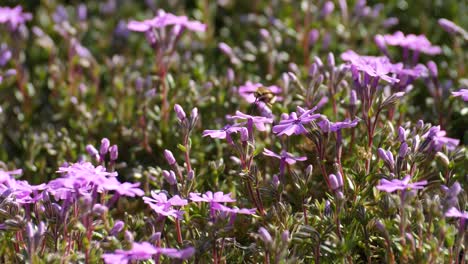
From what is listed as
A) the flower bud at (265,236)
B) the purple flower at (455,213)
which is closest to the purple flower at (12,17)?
the flower bud at (265,236)

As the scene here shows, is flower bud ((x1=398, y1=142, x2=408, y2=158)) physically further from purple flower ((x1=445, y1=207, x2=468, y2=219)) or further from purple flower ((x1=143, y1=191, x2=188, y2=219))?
purple flower ((x1=143, y1=191, x2=188, y2=219))

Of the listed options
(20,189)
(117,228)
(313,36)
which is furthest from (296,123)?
(313,36)

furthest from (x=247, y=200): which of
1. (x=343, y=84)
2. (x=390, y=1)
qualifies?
(x=390, y=1)

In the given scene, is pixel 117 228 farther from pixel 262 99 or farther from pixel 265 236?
pixel 262 99

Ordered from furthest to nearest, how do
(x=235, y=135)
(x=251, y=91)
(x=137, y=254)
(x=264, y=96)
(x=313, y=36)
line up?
(x=313, y=36), (x=235, y=135), (x=251, y=91), (x=264, y=96), (x=137, y=254)

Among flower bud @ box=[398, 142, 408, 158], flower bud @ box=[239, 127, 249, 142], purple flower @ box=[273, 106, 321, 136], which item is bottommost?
flower bud @ box=[398, 142, 408, 158]

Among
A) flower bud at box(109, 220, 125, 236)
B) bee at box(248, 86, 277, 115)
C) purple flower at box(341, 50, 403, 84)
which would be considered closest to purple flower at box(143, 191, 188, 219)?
flower bud at box(109, 220, 125, 236)

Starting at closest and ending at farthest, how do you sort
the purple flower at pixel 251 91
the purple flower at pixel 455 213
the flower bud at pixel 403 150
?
the purple flower at pixel 455 213 < the flower bud at pixel 403 150 < the purple flower at pixel 251 91

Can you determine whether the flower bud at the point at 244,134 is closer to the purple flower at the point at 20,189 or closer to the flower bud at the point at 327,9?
the purple flower at the point at 20,189
